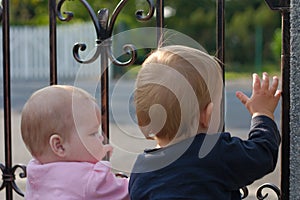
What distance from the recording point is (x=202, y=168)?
198cm

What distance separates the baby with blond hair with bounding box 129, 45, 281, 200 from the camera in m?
1.96

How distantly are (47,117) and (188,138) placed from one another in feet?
1.63

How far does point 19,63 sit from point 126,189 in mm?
16108

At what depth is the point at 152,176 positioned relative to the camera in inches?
80.1

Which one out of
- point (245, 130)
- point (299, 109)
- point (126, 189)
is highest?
point (299, 109)

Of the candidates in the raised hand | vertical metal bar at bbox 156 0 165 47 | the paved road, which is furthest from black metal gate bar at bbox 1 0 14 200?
the raised hand

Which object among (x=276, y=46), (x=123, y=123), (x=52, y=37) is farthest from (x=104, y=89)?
(x=276, y=46)

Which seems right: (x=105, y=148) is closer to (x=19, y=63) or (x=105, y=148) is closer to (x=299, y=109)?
(x=299, y=109)

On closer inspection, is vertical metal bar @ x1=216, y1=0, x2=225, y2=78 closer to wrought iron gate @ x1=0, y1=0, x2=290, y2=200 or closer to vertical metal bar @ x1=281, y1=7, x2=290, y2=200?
wrought iron gate @ x1=0, y1=0, x2=290, y2=200

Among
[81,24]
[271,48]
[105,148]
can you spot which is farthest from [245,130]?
[271,48]

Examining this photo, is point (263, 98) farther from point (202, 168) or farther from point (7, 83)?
point (7, 83)

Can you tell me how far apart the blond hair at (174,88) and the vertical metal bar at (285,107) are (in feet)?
0.95

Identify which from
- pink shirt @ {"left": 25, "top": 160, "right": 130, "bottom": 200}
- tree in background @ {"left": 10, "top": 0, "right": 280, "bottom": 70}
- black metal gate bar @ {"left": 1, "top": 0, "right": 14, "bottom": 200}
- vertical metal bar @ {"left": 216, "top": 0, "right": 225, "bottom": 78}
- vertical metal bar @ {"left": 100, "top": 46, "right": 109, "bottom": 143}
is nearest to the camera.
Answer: pink shirt @ {"left": 25, "top": 160, "right": 130, "bottom": 200}

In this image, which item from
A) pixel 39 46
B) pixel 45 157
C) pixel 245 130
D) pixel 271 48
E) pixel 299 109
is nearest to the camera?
pixel 299 109
